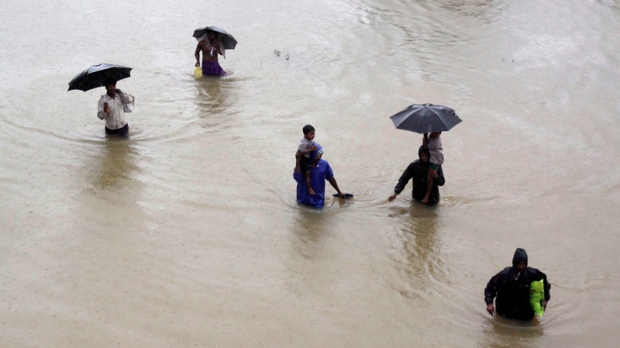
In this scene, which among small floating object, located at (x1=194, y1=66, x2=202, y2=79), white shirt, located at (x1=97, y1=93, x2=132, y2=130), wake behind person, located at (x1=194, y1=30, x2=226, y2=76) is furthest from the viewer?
small floating object, located at (x1=194, y1=66, x2=202, y2=79)

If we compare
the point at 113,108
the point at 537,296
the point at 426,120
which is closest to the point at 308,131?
the point at 426,120

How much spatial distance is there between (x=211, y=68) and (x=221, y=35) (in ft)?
2.41

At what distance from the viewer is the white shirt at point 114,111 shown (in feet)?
35.2

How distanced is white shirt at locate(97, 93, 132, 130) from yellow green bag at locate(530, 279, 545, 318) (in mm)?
6825

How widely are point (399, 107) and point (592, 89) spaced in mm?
4883

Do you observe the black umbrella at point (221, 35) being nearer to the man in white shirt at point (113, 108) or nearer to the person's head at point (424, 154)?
the man in white shirt at point (113, 108)

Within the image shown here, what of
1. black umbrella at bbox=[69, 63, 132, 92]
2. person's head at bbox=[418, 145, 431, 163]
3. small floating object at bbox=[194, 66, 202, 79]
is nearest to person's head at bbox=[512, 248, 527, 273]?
person's head at bbox=[418, 145, 431, 163]

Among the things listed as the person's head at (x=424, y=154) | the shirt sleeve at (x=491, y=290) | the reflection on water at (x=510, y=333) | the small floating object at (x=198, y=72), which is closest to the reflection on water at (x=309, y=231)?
the person's head at (x=424, y=154)

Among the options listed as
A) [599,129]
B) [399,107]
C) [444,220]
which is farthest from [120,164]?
[599,129]

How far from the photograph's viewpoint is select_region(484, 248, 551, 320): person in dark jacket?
7020 millimetres

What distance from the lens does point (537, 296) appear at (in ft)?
23.0

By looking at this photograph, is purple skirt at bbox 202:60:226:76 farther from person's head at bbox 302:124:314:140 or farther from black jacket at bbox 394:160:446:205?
black jacket at bbox 394:160:446:205

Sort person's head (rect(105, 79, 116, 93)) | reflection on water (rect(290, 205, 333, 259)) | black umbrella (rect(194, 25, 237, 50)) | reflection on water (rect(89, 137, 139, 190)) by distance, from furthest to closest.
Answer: black umbrella (rect(194, 25, 237, 50)) → person's head (rect(105, 79, 116, 93)) → reflection on water (rect(89, 137, 139, 190)) → reflection on water (rect(290, 205, 333, 259))

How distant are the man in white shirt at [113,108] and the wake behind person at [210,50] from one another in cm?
389
